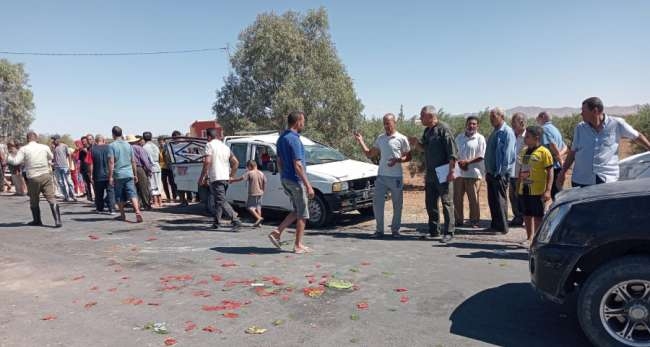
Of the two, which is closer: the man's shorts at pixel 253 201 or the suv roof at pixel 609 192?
the suv roof at pixel 609 192

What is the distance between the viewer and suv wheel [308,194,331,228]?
9273mm

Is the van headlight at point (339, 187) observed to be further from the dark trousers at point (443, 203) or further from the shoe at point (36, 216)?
the shoe at point (36, 216)

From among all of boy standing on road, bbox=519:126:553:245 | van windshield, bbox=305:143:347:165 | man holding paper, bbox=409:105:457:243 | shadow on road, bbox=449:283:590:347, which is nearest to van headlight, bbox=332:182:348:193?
van windshield, bbox=305:143:347:165

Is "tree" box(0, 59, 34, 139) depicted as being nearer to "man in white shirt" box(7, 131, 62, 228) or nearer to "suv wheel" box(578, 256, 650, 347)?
"man in white shirt" box(7, 131, 62, 228)

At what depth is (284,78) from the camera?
24672mm

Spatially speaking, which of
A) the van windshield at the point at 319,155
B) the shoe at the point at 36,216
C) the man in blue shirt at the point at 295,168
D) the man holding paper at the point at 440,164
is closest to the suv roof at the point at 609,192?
the man holding paper at the point at 440,164

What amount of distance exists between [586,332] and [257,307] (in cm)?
283

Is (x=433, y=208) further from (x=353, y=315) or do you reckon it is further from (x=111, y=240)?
(x=111, y=240)

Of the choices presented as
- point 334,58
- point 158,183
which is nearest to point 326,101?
point 334,58

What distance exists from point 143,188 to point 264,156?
3.87m

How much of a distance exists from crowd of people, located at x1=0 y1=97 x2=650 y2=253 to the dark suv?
2449 millimetres

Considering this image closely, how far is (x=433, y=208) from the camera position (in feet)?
25.8

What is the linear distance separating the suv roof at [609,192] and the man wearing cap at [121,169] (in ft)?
28.0

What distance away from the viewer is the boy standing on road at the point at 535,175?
6.52 metres
